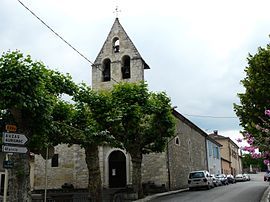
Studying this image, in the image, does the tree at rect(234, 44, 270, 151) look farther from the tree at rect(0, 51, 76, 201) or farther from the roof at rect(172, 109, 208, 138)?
the roof at rect(172, 109, 208, 138)

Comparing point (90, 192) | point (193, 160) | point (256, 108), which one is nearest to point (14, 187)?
point (90, 192)

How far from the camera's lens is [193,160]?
39.5 m

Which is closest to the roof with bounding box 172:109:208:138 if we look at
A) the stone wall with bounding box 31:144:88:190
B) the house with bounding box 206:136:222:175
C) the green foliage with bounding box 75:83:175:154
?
the house with bounding box 206:136:222:175

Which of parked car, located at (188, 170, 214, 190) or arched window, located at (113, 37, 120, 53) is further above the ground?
arched window, located at (113, 37, 120, 53)

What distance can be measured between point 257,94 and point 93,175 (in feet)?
28.4

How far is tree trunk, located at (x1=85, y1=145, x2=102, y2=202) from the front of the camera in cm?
1687

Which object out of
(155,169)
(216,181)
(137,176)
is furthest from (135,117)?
(216,181)

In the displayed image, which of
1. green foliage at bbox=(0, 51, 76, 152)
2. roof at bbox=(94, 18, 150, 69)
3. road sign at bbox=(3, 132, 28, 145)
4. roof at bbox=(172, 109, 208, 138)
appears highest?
roof at bbox=(94, 18, 150, 69)

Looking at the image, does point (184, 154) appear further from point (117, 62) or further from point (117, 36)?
point (117, 36)

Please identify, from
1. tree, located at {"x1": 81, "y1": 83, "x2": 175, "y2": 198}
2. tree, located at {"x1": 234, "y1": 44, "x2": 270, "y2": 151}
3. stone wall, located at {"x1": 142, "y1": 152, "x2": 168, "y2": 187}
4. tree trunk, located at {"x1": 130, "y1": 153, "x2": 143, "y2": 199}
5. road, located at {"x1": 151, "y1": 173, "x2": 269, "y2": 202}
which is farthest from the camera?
stone wall, located at {"x1": 142, "y1": 152, "x2": 168, "y2": 187}

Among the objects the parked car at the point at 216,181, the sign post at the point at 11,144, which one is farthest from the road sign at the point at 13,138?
the parked car at the point at 216,181

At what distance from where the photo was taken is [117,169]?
30297 millimetres

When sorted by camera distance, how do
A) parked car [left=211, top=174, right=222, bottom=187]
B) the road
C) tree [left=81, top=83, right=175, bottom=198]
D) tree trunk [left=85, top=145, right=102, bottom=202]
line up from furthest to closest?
1. parked car [left=211, top=174, right=222, bottom=187]
2. tree [left=81, top=83, right=175, bottom=198]
3. the road
4. tree trunk [left=85, top=145, right=102, bottom=202]

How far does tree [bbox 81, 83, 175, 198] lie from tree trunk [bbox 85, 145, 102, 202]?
192 cm
